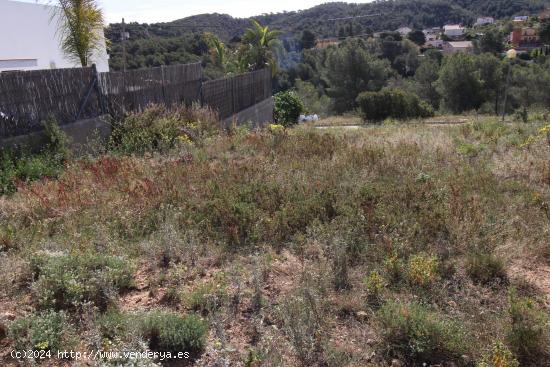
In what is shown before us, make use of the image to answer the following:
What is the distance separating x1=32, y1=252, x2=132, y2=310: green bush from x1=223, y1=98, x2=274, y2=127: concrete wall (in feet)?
34.2

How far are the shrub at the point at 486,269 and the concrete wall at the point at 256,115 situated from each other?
10.8m

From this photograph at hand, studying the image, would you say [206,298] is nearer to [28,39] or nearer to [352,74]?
[28,39]

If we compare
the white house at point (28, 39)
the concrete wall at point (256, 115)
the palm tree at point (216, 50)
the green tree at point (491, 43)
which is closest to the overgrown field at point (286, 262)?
the concrete wall at point (256, 115)

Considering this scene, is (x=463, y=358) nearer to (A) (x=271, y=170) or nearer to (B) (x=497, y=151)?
(A) (x=271, y=170)

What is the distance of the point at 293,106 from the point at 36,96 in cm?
1528

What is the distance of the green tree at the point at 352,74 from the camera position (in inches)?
1889

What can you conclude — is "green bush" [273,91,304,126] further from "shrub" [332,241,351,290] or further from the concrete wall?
"shrub" [332,241,351,290]

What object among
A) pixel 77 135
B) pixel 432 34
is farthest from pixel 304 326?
pixel 432 34

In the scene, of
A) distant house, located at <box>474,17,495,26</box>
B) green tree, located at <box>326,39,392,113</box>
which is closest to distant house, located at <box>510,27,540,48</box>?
distant house, located at <box>474,17,495,26</box>

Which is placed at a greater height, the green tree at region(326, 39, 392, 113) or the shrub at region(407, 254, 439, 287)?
the green tree at region(326, 39, 392, 113)

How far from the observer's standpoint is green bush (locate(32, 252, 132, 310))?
3467mm

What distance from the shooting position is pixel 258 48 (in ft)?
81.8

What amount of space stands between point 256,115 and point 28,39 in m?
9.01

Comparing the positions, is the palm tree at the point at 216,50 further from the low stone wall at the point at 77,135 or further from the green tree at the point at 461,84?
the green tree at the point at 461,84
